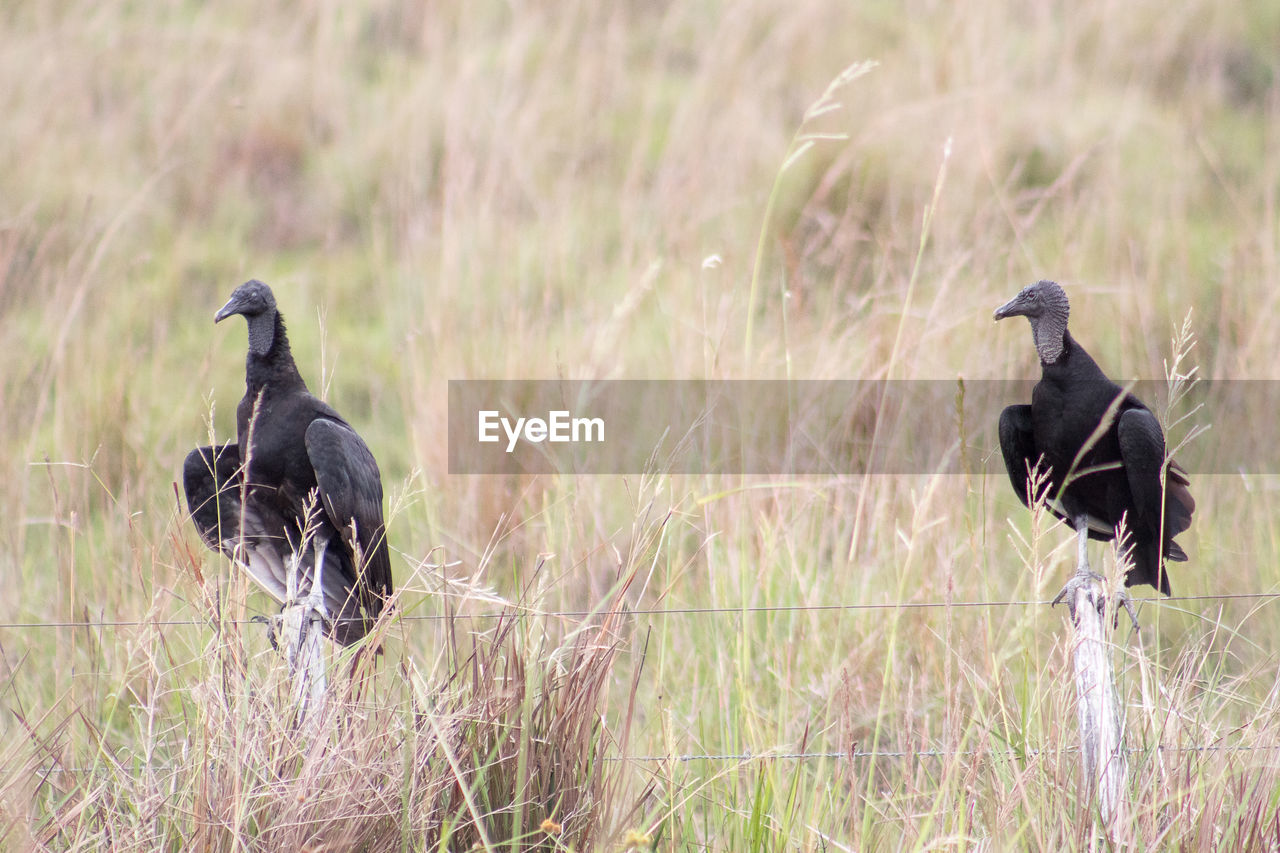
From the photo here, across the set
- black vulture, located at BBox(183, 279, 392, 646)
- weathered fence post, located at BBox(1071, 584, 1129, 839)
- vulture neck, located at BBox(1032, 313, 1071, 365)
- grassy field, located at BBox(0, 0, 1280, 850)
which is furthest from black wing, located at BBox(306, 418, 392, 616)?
vulture neck, located at BBox(1032, 313, 1071, 365)

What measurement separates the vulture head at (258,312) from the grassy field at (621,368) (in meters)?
0.21

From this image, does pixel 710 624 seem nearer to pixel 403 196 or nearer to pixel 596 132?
pixel 403 196

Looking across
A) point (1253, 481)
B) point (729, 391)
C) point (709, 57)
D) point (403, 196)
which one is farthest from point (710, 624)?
point (709, 57)

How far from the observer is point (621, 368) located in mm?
3936

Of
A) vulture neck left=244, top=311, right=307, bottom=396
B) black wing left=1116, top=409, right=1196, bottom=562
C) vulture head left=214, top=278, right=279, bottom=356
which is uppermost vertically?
vulture head left=214, top=278, right=279, bottom=356

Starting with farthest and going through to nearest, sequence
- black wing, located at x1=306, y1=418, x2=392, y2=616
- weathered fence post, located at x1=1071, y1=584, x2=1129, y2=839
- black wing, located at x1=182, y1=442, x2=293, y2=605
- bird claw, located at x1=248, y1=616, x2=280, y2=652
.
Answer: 1. black wing, located at x1=182, y1=442, x2=293, y2=605
2. black wing, located at x1=306, y1=418, x2=392, y2=616
3. bird claw, located at x1=248, y1=616, x2=280, y2=652
4. weathered fence post, located at x1=1071, y1=584, x2=1129, y2=839

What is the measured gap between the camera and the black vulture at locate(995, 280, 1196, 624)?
7.22 ft

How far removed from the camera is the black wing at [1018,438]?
242 centimetres

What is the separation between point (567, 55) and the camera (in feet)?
20.7

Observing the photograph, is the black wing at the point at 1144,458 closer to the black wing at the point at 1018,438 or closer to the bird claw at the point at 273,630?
the black wing at the point at 1018,438

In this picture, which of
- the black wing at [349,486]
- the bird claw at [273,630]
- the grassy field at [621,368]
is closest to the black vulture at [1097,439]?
the grassy field at [621,368]

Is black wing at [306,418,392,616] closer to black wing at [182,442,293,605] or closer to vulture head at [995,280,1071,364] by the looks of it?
black wing at [182,442,293,605]

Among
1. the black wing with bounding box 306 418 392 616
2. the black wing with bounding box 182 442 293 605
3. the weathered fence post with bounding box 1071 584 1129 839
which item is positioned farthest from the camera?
the black wing with bounding box 182 442 293 605

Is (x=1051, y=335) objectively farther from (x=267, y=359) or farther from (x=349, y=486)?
(x=267, y=359)
